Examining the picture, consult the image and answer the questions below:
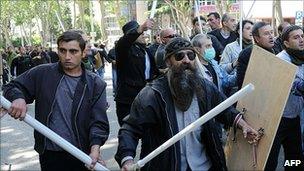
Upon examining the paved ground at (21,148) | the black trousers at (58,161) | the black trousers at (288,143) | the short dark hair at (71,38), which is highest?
the short dark hair at (71,38)

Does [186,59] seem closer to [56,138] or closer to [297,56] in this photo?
[56,138]

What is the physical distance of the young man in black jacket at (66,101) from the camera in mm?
3668

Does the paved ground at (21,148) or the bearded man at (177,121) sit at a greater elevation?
the bearded man at (177,121)

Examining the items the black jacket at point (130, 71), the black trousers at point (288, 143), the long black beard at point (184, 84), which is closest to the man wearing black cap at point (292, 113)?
the black trousers at point (288, 143)

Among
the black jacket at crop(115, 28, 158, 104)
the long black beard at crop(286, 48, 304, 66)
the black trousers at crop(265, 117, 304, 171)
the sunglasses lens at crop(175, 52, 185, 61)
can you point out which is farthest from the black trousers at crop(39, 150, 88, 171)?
the black jacket at crop(115, 28, 158, 104)

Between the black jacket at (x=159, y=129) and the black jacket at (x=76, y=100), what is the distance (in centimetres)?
33

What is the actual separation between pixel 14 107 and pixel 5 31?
5493cm

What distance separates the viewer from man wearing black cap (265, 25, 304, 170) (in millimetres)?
4879

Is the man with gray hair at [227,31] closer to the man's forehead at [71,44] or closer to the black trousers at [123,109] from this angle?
Result: the black trousers at [123,109]

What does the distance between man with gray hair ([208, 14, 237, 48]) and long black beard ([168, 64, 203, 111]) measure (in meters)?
5.52

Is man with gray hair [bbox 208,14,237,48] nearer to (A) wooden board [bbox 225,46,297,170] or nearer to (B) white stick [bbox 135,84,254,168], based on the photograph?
(A) wooden board [bbox 225,46,297,170]

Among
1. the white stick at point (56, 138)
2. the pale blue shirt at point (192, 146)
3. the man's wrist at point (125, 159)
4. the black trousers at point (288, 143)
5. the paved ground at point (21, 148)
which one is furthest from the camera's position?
the paved ground at point (21, 148)

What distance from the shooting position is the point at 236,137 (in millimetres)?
3615

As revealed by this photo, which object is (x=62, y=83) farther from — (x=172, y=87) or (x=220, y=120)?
(x=220, y=120)
